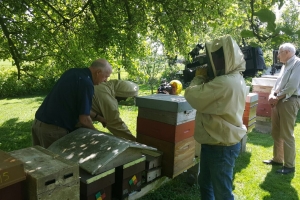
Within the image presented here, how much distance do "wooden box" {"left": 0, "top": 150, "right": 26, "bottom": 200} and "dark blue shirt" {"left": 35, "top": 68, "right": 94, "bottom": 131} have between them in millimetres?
1046

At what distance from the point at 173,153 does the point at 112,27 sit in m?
2.59

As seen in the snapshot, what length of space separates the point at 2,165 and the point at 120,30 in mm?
3249

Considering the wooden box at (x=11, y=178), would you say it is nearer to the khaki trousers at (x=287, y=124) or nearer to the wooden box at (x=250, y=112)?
the khaki trousers at (x=287, y=124)

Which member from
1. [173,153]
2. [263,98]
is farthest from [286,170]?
[173,153]

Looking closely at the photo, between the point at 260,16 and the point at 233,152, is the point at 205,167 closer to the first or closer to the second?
the point at 233,152

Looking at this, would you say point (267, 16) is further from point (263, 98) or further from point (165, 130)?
point (263, 98)

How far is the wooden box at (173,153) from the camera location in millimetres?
2449

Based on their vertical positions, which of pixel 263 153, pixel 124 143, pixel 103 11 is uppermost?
pixel 103 11

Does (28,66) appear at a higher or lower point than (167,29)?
lower

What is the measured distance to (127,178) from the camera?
6.59 ft

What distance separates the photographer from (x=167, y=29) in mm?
4070

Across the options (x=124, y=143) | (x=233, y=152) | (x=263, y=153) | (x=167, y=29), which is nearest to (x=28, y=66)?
(x=167, y=29)

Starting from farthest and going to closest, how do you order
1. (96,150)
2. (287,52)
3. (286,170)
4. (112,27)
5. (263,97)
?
(263,97), (112,27), (286,170), (287,52), (96,150)

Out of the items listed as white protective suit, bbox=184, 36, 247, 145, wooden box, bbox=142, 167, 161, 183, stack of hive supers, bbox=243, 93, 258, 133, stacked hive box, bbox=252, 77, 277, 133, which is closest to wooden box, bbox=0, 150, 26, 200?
wooden box, bbox=142, 167, 161, 183
